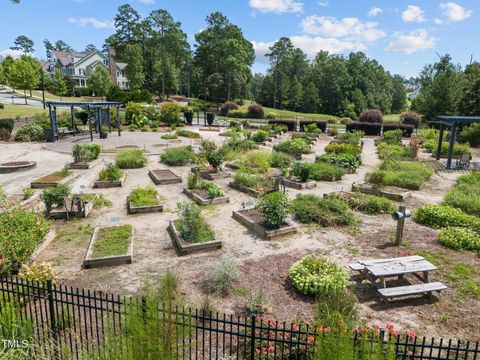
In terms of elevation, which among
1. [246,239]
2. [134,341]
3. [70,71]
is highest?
[70,71]

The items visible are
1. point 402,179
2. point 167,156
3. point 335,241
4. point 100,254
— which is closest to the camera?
point 100,254

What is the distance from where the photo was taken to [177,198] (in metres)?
13.4

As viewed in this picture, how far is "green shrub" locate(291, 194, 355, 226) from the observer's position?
34.9 ft

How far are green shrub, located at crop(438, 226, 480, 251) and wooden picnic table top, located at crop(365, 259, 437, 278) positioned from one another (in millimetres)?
2285

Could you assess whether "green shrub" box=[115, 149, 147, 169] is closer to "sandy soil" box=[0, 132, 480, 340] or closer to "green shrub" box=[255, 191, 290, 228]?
"sandy soil" box=[0, 132, 480, 340]

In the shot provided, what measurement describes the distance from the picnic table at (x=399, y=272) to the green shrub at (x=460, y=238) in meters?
2.02

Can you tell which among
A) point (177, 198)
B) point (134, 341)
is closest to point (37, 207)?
point (177, 198)

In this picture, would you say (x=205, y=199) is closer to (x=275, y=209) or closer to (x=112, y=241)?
(x=275, y=209)

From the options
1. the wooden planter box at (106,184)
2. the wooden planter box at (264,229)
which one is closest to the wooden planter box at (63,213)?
the wooden planter box at (106,184)

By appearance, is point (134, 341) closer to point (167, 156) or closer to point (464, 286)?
point (464, 286)

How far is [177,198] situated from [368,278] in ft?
26.4

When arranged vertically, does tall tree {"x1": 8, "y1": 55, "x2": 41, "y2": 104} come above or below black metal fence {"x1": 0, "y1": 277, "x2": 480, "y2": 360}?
above

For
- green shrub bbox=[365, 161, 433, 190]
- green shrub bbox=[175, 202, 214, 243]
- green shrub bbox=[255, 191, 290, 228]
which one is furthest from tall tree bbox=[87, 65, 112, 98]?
green shrub bbox=[255, 191, 290, 228]

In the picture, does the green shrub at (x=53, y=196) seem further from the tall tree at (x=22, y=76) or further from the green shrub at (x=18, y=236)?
the tall tree at (x=22, y=76)
